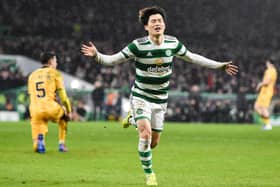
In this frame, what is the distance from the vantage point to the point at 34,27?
43.6 m

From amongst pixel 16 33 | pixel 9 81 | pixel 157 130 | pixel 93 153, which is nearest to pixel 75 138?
pixel 93 153

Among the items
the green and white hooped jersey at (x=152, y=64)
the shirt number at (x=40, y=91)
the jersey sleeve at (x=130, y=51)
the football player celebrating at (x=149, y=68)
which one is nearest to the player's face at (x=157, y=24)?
the football player celebrating at (x=149, y=68)

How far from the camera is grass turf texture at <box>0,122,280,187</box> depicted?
385 inches

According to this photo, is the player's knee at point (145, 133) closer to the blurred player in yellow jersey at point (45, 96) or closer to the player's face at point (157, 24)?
the player's face at point (157, 24)

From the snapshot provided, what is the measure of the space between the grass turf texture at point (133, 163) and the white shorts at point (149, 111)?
0.79m

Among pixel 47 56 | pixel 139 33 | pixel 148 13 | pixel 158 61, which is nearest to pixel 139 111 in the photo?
pixel 158 61

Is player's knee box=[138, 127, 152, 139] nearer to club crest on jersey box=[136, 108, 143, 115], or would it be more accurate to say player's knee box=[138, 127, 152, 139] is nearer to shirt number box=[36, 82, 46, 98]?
club crest on jersey box=[136, 108, 143, 115]

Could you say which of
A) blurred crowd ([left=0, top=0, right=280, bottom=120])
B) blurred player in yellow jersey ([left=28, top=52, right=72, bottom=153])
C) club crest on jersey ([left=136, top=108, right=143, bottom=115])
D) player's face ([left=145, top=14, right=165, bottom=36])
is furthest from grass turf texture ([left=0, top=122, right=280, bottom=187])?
blurred crowd ([left=0, top=0, right=280, bottom=120])

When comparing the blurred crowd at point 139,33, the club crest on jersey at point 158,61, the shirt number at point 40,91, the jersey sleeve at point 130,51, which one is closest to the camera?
the jersey sleeve at point 130,51

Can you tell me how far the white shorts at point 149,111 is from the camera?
31.2 feet

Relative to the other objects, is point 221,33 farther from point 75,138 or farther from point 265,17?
point 75,138

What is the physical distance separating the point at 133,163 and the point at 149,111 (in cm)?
316

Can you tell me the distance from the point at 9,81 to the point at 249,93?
12.8 m

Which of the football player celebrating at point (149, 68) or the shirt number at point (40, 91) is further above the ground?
the football player celebrating at point (149, 68)
